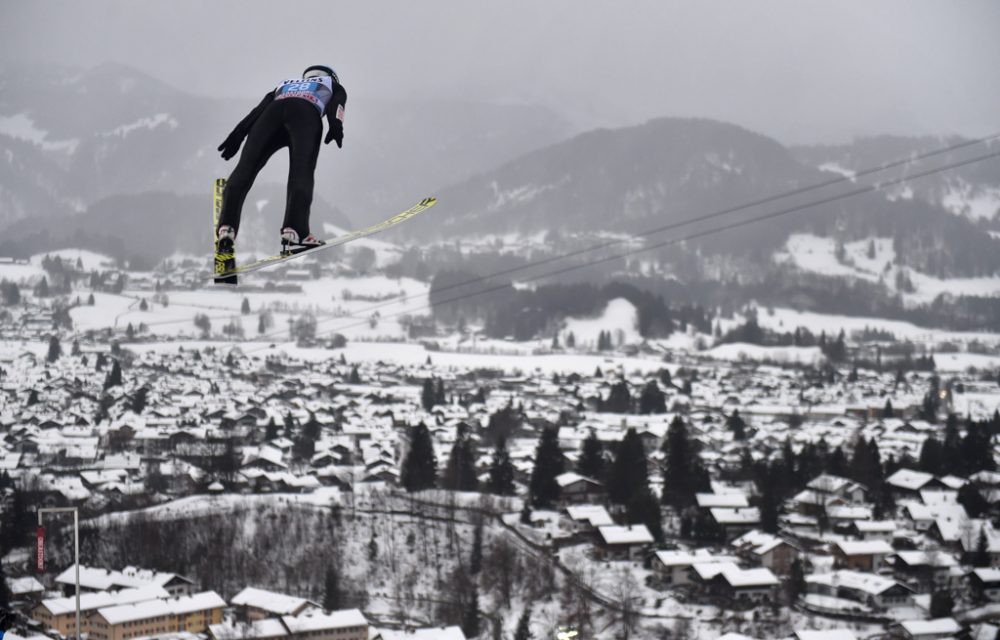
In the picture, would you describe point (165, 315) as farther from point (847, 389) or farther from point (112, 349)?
point (847, 389)

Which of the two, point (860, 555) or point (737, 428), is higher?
point (737, 428)

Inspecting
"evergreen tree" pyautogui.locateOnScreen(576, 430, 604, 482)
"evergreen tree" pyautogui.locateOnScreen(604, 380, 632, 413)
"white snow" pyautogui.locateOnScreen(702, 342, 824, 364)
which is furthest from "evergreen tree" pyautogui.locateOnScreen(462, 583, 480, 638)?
"white snow" pyautogui.locateOnScreen(702, 342, 824, 364)

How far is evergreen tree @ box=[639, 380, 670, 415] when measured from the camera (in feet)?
175

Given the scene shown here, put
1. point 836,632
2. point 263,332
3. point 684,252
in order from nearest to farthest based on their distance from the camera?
point 836,632 < point 263,332 < point 684,252

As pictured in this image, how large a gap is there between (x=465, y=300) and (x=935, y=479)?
70.6 m

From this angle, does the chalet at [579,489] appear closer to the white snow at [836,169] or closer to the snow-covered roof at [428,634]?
the snow-covered roof at [428,634]

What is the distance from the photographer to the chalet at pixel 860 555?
27562 mm

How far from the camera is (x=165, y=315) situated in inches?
3228

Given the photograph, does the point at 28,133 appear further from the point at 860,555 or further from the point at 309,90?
the point at 309,90

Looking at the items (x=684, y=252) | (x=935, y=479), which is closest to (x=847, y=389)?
(x=935, y=479)

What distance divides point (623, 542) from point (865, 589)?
539cm

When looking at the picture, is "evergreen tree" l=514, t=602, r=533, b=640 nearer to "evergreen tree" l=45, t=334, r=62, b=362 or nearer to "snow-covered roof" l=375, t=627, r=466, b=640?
"snow-covered roof" l=375, t=627, r=466, b=640

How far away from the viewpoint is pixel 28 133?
18775 cm

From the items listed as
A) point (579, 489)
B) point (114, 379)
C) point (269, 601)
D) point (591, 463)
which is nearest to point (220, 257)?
point (269, 601)
